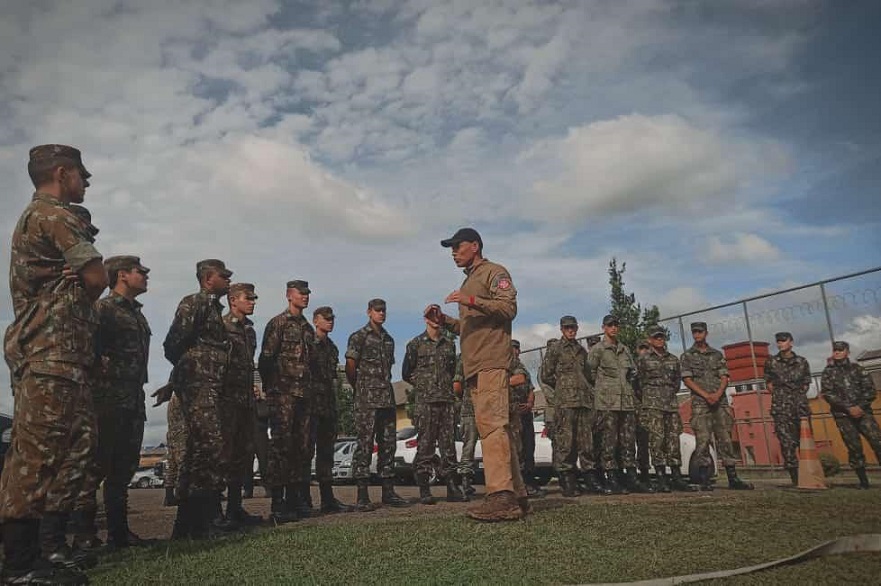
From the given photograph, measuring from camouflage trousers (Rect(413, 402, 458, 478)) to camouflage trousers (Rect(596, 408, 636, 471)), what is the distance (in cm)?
163

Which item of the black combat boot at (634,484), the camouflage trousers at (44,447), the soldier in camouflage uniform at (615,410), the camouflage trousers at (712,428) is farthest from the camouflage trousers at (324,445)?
the camouflage trousers at (712,428)

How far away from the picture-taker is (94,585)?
10.6 feet

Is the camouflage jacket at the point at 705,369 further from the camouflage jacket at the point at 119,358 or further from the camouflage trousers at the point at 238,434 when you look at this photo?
the camouflage jacket at the point at 119,358

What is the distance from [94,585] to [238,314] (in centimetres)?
335

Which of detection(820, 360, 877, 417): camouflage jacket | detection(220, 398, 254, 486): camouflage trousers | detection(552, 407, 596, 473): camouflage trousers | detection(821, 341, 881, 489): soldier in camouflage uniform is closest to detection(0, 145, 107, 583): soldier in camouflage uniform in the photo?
detection(220, 398, 254, 486): camouflage trousers

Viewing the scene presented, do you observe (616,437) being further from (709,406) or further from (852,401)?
(852,401)

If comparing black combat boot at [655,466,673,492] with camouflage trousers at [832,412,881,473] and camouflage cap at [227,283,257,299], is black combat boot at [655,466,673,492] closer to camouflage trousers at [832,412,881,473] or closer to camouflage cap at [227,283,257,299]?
camouflage trousers at [832,412,881,473]

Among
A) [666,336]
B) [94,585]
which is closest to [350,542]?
[94,585]

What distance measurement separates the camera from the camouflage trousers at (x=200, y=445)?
498cm

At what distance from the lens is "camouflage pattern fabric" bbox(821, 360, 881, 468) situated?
356 inches

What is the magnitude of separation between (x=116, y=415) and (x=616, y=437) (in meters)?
5.85

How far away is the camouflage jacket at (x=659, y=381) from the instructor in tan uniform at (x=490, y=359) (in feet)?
13.6

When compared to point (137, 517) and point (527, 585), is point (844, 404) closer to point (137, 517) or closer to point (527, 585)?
point (527, 585)

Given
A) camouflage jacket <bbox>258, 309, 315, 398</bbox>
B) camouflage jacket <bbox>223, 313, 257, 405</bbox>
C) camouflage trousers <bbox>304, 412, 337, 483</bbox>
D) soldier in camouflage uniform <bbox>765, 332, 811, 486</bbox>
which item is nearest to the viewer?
camouflage jacket <bbox>223, 313, 257, 405</bbox>
